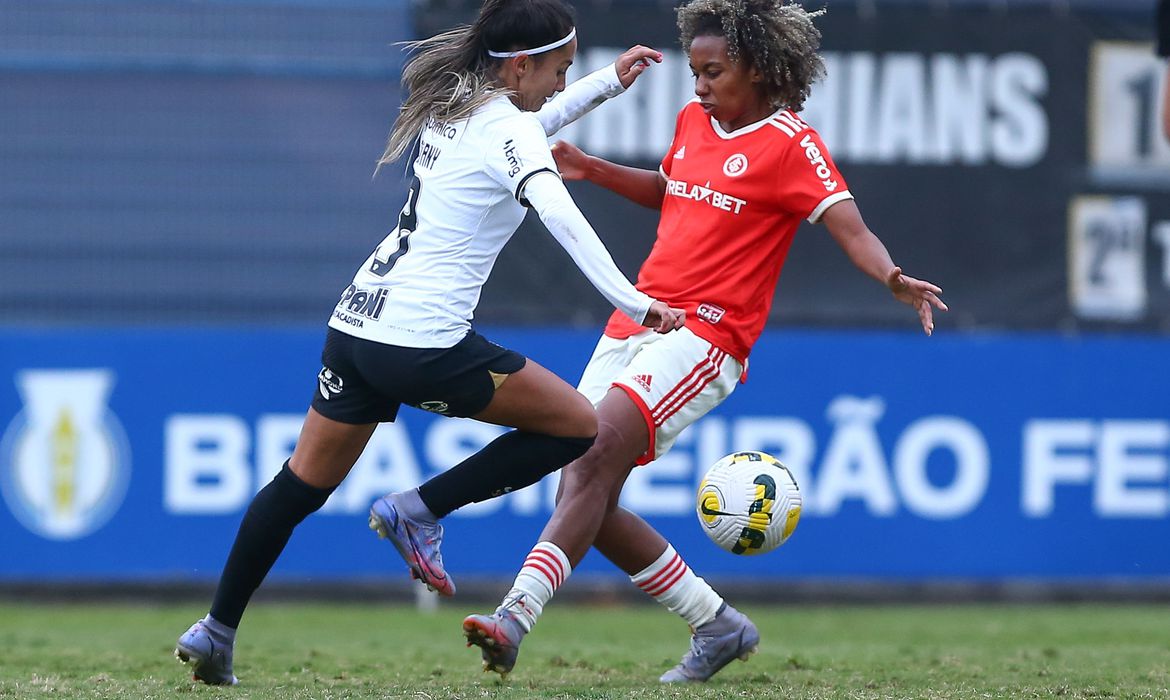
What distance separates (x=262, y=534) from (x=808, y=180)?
211 centimetres

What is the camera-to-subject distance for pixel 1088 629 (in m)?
8.48

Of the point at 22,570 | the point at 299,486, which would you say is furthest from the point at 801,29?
the point at 22,570

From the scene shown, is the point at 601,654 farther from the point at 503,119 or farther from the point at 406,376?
the point at 503,119

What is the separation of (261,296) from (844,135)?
3.60 metres

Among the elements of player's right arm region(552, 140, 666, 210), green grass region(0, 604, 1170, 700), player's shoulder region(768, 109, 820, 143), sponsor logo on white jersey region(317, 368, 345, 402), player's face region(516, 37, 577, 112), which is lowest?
green grass region(0, 604, 1170, 700)

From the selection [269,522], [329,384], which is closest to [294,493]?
[269,522]

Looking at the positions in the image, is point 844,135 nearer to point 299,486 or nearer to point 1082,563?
point 1082,563

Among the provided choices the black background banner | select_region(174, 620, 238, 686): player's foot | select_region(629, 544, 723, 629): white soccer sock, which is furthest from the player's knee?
the black background banner

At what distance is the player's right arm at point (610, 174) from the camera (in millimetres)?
5879

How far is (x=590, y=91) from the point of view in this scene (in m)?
5.45

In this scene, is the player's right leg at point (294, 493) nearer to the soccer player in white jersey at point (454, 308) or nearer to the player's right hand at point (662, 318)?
the soccer player in white jersey at point (454, 308)

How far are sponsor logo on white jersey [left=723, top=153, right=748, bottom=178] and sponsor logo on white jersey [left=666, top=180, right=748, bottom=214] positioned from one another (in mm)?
73

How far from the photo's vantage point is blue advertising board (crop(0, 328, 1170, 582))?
9.06 metres

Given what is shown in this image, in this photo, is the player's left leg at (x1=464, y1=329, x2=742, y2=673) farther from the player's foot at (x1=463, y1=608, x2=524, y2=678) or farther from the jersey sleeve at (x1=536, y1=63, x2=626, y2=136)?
the jersey sleeve at (x1=536, y1=63, x2=626, y2=136)
